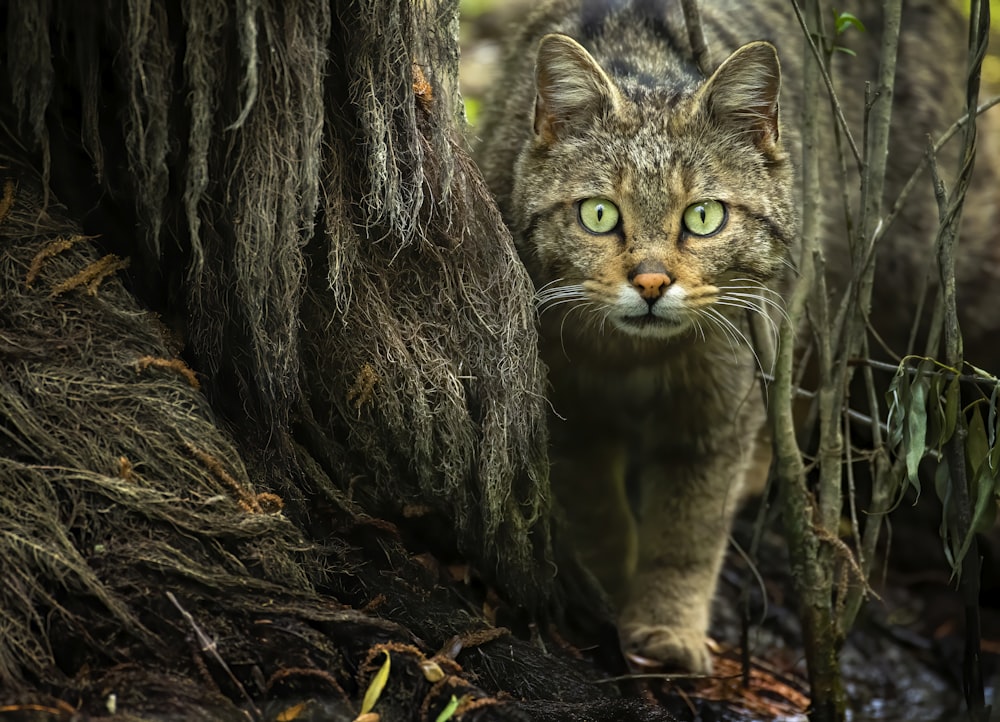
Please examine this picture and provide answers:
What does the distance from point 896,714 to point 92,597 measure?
3.21m

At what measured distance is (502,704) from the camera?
2.55 metres

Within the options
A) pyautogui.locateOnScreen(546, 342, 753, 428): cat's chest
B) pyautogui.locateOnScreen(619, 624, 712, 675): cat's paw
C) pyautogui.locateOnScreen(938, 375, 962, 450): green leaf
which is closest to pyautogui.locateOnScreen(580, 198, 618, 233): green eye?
pyautogui.locateOnScreen(546, 342, 753, 428): cat's chest

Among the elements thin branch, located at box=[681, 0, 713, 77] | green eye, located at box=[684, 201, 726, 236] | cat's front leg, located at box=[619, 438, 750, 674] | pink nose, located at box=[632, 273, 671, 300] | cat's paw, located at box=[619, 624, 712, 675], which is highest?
thin branch, located at box=[681, 0, 713, 77]

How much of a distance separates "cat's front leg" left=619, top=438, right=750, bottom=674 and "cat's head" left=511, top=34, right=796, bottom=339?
0.88 metres

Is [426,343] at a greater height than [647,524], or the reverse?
[426,343]

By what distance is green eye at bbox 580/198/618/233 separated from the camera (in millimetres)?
3381

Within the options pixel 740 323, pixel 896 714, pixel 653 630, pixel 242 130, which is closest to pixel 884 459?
pixel 740 323

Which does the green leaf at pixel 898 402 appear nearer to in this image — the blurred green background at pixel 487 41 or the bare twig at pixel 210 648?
the bare twig at pixel 210 648

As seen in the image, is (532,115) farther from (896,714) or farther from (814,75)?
(896,714)

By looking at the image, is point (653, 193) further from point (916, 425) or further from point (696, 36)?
point (916, 425)

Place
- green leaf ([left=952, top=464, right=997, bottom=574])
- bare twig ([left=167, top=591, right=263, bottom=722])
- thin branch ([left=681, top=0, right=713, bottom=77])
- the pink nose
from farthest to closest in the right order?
thin branch ([left=681, top=0, right=713, bottom=77]) → the pink nose → green leaf ([left=952, top=464, right=997, bottom=574]) → bare twig ([left=167, top=591, right=263, bottom=722])

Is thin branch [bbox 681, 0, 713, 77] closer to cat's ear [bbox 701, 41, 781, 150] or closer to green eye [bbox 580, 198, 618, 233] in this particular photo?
cat's ear [bbox 701, 41, 781, 150]

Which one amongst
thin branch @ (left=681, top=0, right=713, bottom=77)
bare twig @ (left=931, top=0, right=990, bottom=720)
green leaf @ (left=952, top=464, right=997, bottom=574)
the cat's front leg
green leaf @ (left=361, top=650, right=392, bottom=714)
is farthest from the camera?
the cat's front leg

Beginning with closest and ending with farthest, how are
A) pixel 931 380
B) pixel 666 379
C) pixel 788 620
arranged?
pixel 931 380 < pixel 666 379 < pixel 788 620
